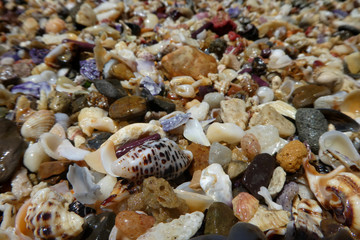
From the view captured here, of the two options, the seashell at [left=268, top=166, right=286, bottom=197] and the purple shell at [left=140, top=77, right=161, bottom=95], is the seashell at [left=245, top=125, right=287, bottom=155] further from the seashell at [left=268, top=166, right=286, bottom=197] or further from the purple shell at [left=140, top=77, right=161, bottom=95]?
the purple shell at [left=140, top=77, right=161, bottom=95]

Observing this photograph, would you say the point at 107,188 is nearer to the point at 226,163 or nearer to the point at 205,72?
the point at 226,163

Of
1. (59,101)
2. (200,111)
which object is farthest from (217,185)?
(59,101)

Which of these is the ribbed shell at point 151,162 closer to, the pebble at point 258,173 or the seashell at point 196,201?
the seashell at point 196,201

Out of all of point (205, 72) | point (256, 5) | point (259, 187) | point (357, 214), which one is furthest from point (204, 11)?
point (357, 214)

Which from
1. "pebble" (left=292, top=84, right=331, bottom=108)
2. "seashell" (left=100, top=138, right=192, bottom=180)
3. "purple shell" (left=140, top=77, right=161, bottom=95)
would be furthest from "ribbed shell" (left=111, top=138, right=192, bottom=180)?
"pebble" (left=292, top=84, right=331, bottom=108)

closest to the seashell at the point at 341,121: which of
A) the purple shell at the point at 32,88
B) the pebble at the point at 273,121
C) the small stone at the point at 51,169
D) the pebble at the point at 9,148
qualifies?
the pebble at the point at 273,121
